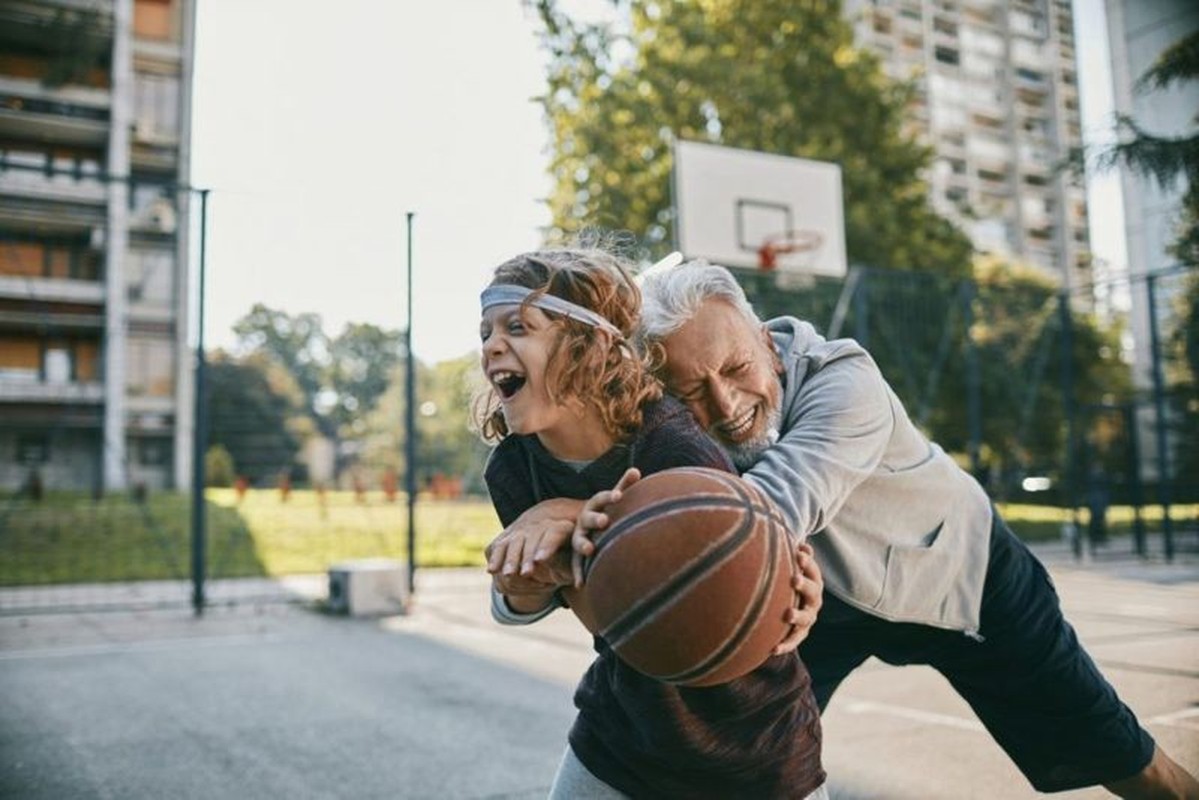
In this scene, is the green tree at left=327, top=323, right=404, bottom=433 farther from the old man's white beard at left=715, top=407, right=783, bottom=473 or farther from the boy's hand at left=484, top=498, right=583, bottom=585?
the boy's hand at left=484, top=498, right=583, bottom=585

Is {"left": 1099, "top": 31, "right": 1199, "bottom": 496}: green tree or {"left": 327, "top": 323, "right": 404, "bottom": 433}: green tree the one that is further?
{"left": 327, "top": 323, "right": 404, "bottom": 433}: green tree

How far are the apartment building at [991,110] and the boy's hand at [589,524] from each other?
65153 millimetres

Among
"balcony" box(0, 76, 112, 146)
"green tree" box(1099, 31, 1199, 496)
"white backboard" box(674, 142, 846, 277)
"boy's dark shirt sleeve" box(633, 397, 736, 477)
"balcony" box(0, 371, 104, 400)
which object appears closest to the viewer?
"boy's dark shirt sleeve" box(633, 397, 736, 477)

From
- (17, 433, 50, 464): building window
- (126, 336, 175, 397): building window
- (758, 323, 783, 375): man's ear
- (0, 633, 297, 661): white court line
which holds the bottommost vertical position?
(0, 633, 297, 661): white court line

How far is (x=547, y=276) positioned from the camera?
1969 mm

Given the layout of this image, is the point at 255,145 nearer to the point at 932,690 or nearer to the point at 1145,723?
the point at 932,690

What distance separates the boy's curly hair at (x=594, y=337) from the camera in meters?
1.87

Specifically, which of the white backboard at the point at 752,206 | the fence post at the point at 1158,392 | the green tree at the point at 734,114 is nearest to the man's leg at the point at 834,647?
the white backboard at the point at 752,206

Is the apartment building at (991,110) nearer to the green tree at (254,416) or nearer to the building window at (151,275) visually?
the building window at (151,275)

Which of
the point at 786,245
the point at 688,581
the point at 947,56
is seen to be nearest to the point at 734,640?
the point at 688,581

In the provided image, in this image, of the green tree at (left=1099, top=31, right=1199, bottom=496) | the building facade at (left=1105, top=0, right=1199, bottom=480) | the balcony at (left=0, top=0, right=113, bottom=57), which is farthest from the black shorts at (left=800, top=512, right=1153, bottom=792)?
the balcony at (left=0, top=0, right=113, bottom=57)

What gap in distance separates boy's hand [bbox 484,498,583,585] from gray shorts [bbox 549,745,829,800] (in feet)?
1.56

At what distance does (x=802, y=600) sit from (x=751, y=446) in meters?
0.51

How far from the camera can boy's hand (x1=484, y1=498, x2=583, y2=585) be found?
165 centimetres
